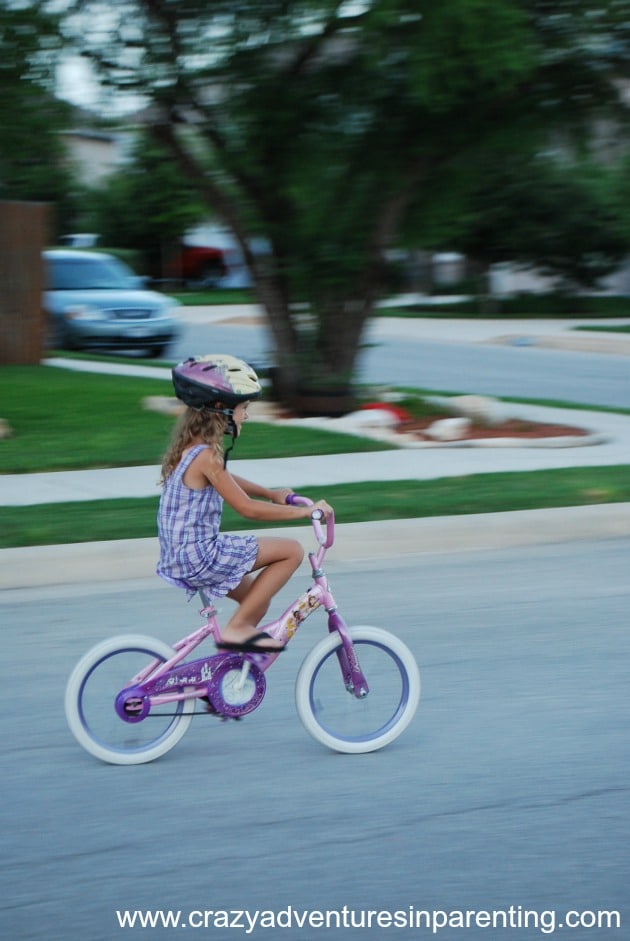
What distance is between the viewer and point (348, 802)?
182 inches

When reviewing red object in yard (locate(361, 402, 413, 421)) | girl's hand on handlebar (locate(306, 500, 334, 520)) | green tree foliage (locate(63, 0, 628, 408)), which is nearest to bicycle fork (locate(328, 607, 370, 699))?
girl's hand on handlebar (locate(306, 500, 334, 520))

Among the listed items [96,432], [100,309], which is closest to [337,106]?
[96,432]

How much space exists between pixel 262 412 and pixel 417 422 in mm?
1754

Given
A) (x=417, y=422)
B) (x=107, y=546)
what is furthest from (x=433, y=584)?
(x=417, y=422)

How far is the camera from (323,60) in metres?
13.7

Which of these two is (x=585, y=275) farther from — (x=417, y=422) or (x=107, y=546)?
(x=107, y=546)

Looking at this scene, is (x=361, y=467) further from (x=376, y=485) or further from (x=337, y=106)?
(x=337, y=106)

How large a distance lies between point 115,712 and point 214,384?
1.30 metres

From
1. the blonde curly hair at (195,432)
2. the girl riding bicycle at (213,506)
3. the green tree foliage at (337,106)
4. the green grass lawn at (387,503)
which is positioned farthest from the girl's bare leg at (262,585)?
the green tree foliage at (337,106)

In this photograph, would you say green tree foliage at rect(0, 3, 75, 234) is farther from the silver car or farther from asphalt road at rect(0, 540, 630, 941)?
asphalt road at rect(0, 540, 630, 941)

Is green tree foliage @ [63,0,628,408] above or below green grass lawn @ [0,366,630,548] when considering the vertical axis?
above

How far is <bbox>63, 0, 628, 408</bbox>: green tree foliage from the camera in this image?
12305mm

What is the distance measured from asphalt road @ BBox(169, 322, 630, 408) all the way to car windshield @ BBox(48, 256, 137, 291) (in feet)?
5.50

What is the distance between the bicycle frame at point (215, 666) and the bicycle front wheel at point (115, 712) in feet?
0.19
